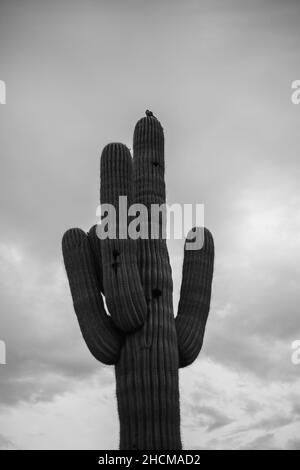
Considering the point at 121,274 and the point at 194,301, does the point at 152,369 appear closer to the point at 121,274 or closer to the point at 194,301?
the point at 121,274

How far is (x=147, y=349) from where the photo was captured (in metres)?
16.7

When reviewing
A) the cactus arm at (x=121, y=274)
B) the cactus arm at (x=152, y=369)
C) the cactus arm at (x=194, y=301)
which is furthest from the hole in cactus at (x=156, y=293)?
the cactus arm at (x=194, y=301)

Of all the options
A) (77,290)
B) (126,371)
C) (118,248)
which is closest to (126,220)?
(118,248)

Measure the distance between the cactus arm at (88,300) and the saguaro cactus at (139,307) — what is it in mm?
20

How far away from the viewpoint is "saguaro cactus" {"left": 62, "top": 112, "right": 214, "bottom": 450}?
16344mm

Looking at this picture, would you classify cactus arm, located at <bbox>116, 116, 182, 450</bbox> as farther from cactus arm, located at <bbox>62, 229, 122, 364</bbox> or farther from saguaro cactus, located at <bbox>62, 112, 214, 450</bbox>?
cactus arm, located at <bbox>62, 229, 122, 364</bbox>

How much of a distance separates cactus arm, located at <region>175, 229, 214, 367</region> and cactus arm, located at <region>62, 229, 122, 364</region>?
1.50 metres

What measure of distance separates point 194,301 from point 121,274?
215 centimetres

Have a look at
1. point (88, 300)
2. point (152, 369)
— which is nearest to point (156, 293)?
point (88, 300)

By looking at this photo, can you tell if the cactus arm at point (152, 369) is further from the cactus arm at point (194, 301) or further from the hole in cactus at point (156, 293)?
the cactus arm at point (194, 301)

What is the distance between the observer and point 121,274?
16562 mm

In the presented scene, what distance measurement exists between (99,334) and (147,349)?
1025 mm

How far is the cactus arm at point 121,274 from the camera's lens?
54.2ft
